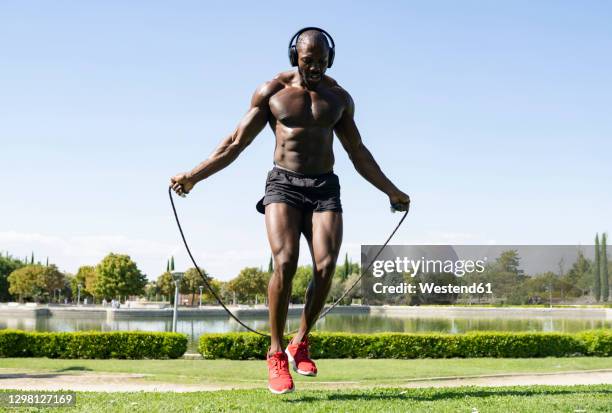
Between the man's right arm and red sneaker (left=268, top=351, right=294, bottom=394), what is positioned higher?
the man's right arm

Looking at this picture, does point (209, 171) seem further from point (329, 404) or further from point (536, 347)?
point (536, 347)

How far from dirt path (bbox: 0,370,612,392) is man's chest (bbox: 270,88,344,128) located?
358 inches

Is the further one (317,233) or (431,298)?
(431,298)

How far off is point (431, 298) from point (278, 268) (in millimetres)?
75800

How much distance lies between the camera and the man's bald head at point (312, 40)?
6262mm

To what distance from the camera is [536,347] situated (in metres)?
22.8

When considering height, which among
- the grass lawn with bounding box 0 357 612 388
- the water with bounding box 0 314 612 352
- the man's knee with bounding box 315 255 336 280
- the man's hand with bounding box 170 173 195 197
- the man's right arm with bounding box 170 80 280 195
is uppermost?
the man's right arm with bounding box 170 80 280 195

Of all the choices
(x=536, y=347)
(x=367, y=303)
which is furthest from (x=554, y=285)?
(x=536, y=347)

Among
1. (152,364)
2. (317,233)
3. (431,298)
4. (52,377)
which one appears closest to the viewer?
(317,233)

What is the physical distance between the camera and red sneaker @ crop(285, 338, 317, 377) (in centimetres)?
623

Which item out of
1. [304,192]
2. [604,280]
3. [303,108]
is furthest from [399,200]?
[604,280]

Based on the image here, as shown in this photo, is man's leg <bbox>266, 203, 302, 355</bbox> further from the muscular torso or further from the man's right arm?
the man's right arm

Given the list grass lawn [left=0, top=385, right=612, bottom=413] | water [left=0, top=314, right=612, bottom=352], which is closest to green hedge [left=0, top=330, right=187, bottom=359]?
water [left=0, top=314, right=612, bottom=352]

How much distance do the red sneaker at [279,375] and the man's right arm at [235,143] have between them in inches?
68.8
